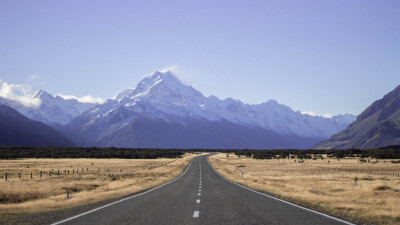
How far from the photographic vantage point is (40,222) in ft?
46.2

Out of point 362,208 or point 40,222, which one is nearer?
point 40,222

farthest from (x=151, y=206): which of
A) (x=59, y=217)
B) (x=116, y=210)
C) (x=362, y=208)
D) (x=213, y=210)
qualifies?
(x=362, y=208)

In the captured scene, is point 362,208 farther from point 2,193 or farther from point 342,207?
point 2,193

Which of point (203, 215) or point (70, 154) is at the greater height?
point (203, 215)

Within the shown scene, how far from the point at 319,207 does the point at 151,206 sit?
310 inches

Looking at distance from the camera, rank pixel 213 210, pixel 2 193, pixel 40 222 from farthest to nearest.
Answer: pixel 2 193 < pixel 213 210 < pixel 40 222

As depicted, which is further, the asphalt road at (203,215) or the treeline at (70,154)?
the treeline at (70,154)

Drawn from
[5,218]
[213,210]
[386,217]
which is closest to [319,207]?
[386,217]

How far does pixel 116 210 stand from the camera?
17.2 metres

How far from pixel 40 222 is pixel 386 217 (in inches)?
501

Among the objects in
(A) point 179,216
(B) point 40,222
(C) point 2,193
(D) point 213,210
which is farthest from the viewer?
(C) point 2,193

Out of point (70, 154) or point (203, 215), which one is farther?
point (70, 154)

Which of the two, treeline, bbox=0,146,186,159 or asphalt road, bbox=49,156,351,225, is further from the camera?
treeline, bbox=0,146,186,159

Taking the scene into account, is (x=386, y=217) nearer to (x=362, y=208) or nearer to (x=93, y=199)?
(x=362, y=208)
